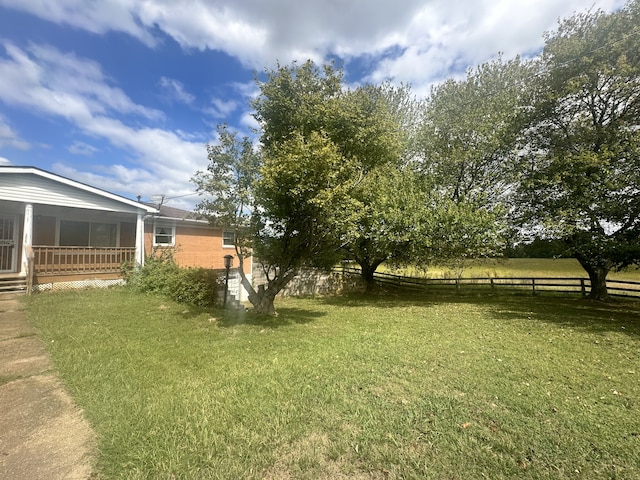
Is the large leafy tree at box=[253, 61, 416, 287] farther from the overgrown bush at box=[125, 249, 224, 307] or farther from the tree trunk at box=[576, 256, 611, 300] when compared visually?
the tree trunk at box=[576, 256, 611, 300]

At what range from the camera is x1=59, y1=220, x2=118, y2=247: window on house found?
13492 millimetres

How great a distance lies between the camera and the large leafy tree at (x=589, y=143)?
11828mm

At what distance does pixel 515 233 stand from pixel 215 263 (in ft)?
54.4

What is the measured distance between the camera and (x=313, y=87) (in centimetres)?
1118

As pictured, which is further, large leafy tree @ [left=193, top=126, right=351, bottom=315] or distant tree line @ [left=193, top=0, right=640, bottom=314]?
distant tree line @ [left=193, top=0, right=640, bottom=314]

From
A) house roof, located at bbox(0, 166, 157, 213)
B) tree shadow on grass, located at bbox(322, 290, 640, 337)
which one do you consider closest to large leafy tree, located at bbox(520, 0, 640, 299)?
tree shadow on grass, located at bbox(322, 290, 640, 337)

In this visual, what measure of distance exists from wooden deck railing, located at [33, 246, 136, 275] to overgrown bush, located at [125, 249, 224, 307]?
137cm

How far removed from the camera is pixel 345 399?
373cm

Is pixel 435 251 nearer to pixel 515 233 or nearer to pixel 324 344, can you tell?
pixel 515 233

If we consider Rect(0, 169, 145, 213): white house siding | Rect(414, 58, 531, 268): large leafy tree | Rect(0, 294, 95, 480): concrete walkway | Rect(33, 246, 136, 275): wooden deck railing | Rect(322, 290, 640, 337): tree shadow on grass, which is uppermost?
Rect(414, 58, 531, 268): large leafy tree

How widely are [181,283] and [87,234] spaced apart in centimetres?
753

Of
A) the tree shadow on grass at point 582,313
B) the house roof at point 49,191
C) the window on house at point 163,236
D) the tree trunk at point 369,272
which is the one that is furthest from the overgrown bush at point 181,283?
the tree trunk at point 369,272

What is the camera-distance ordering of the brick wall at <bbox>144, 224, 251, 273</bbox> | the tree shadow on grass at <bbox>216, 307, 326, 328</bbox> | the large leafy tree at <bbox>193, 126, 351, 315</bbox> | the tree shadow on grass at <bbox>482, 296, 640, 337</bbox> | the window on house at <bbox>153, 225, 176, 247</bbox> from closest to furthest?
the large leafy tree at <bbox>193, 126, 351, 315</bbox>, the tree shadow on grass at <bbox>216, 307, 326, 328</bbox>, the tree shadow on grass at <bbox>482, 296, 640, 337</bbox>, the window on house at <bbox>153, 225, 176, 247</bbox>, the brick wall at <bbox>144, 224, 251, 273</bbox>

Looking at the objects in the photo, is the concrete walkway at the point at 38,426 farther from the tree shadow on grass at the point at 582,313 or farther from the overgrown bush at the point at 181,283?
the tree shadow on grass at the point at 582,313
